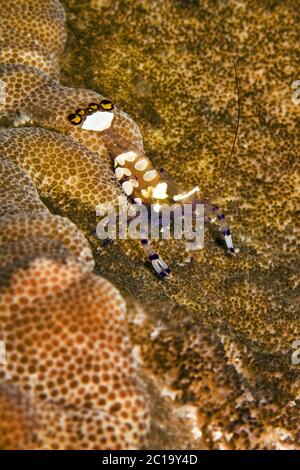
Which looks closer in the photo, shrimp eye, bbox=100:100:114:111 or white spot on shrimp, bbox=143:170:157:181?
white spot on shrimp, bbox=143:170:157:181

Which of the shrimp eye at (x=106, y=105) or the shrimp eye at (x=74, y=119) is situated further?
the shrimp eye at (x=106, y=105)

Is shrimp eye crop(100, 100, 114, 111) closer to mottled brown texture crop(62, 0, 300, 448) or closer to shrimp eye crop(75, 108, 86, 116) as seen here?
shrimp eye crop(75, 108, 86, 116)

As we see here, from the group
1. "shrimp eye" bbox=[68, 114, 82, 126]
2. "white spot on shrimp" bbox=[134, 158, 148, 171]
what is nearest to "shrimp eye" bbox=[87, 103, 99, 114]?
"shrimp eye" bbox=[68, 114, 82, 126]

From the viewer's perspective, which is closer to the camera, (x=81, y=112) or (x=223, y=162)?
(x=81, y=112)

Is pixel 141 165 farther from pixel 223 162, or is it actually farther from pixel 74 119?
pixel 223 162

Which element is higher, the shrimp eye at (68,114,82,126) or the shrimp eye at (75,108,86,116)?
the shrimp eye at (75,108,86,116)

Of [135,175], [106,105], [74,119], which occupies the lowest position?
[135,175]

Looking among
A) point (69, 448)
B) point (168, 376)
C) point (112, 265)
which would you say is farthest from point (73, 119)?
point (69, 448)

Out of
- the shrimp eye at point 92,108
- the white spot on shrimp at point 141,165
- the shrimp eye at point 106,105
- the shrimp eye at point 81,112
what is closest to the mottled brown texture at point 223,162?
the white spot on shrimp at point 141,165

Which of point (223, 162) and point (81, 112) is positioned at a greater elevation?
point (81, 112)

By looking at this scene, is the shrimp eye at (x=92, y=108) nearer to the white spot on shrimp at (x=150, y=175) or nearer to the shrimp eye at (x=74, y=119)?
the shrimp eye at (x=74, y=119)

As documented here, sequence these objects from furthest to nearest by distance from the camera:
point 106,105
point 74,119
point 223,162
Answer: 1. point 223,162
2. point 106,105
3. point 74,119

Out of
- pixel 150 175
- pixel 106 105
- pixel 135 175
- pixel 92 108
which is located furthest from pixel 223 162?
pixel 92 108
